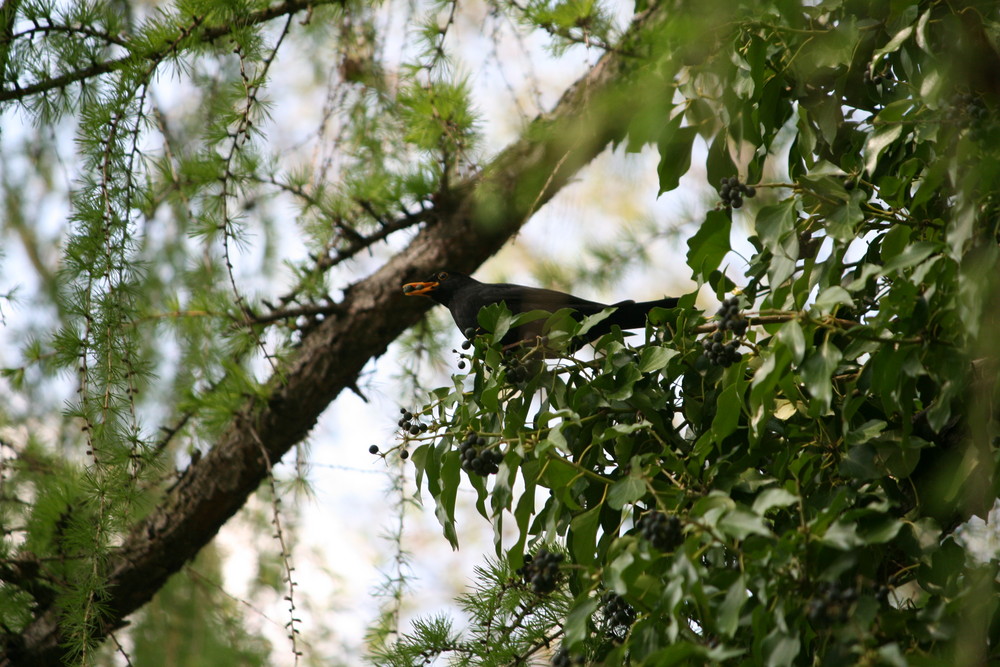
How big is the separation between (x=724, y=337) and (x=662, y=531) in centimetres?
40

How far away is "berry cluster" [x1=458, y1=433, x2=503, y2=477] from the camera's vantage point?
60.5 inches

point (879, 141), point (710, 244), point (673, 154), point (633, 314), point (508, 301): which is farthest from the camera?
point (508, 301)

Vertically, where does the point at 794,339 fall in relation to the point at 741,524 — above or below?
above

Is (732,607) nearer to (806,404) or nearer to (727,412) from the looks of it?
(727,412)

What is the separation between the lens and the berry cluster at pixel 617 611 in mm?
1479

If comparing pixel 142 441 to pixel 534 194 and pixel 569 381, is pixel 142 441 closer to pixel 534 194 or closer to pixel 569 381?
pixel 569 381

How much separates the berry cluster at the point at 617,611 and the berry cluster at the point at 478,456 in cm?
29

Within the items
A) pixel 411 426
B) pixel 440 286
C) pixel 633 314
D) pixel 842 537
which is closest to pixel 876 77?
pixel 633 314

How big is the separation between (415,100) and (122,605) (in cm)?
193

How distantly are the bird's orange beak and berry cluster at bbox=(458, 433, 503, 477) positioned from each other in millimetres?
1361

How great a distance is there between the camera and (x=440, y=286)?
2920 mm

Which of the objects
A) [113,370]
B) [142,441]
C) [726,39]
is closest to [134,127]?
[113,370]

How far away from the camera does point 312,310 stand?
2.99m

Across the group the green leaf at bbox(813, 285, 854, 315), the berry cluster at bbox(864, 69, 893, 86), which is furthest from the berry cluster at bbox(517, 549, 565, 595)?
the berry cluster at bbox(864, 69, 893, 86)
